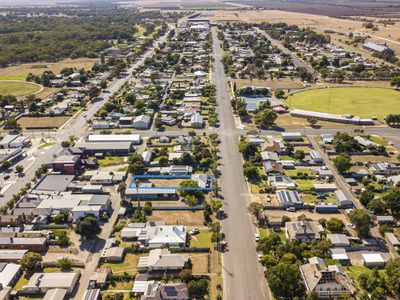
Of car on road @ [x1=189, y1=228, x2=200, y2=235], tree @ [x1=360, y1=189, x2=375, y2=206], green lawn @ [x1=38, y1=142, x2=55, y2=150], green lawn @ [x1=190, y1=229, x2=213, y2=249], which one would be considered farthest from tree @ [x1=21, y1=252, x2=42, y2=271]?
tree @ [x1=360, y1=189, x2=375, y2=206]

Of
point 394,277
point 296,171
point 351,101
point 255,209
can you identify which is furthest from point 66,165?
point 351,101

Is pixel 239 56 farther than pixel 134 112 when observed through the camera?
Yes

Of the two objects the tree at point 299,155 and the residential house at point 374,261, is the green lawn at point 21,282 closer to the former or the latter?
the residential house at point 374,261

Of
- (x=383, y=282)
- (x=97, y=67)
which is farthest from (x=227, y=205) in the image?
(x=97, y=67)

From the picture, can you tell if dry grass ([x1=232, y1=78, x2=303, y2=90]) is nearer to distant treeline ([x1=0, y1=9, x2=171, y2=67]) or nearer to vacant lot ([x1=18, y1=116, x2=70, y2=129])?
vacant lot ([x1=18, y1=116, x2=70, y2=129])

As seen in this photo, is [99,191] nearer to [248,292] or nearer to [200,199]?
[200,199]

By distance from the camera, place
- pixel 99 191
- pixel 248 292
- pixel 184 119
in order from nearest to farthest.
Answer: pixel 248 292
pixel 99 191
pixel 184 119

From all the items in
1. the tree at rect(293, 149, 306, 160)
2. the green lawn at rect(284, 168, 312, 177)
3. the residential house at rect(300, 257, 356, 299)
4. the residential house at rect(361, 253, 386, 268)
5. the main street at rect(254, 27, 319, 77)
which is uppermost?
the residential house at rect(300, 257, 356, 299)

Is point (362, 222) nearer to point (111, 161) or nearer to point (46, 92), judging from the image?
point (111, 161)
